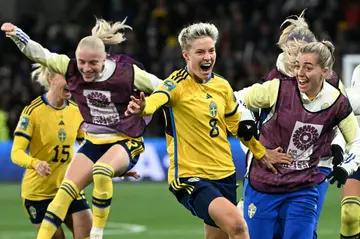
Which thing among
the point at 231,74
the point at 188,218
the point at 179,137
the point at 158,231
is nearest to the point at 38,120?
the point at 179,137

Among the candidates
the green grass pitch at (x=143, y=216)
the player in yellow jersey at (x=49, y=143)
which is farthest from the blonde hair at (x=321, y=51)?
the green grass pitch at (x=143, y=216)

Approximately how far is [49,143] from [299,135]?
2.96 meters

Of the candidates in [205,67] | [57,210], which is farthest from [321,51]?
[57,210]

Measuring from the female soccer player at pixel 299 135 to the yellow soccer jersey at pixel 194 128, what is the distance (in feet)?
1.09

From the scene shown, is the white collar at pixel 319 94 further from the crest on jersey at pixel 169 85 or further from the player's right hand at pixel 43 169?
the player's right hand at pixel 43 169

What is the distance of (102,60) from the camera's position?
9.38 meters

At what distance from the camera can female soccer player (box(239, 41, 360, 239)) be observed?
785 cm

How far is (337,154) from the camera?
813cm

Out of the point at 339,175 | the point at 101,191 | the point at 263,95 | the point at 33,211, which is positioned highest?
the point at 263,95

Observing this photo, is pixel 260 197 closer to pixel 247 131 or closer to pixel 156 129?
pixel 247 131

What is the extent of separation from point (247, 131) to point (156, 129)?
1309 centimetres

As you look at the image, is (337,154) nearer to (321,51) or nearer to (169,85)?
(321,51)

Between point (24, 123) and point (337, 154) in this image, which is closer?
point (337, 154)

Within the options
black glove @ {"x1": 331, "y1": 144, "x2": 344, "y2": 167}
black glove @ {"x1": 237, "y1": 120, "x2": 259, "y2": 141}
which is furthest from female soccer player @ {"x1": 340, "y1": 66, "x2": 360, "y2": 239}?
black glove @ {"x1": 237, "y1": 120, "x2": 259, "y2": 141}
